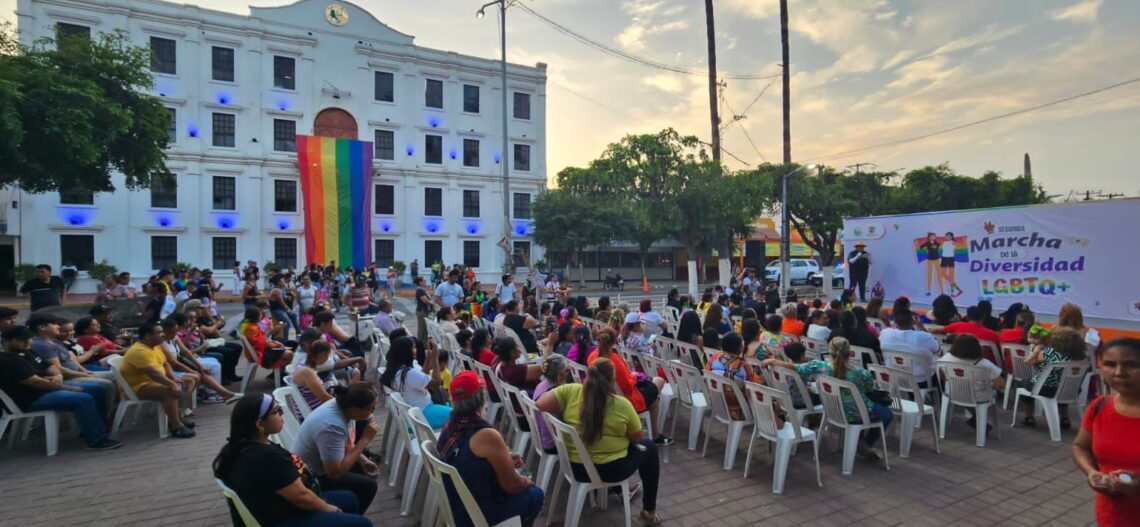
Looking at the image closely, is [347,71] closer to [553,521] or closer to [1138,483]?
[553,521]

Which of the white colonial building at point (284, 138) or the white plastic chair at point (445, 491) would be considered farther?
the white colonial building at point (284, 138)

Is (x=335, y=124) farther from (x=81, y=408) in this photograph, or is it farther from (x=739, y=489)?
(x=739, y=489)

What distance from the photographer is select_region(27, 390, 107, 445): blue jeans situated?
5234 millimetres

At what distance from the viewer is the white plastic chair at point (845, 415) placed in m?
4.86

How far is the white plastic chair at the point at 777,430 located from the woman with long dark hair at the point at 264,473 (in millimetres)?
3422

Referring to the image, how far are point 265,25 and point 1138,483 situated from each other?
33426 millimetres

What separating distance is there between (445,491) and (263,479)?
975 millimetres

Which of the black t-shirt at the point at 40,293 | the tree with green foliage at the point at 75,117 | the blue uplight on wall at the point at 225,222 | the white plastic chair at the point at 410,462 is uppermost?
the tree with green foliage at the point at 75,117

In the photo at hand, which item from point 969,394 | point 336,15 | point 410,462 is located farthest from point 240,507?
point 336,15

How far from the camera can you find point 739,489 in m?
4.61

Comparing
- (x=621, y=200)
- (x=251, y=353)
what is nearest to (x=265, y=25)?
(x=621, y=200)

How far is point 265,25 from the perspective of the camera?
2722 cm

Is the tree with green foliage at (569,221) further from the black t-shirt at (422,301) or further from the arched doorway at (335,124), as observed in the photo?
the black t-shirt at (422,301)

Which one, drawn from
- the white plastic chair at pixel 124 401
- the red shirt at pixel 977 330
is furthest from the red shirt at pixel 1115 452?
the white plastic chair at pixel 124 401
